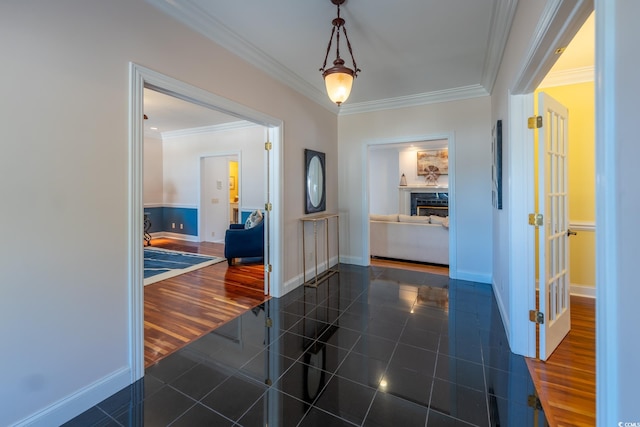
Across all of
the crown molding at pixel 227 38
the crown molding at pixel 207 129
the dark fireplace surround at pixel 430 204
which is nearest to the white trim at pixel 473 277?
the crown molding at pixel 227 38

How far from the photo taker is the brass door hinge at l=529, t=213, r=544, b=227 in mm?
2035

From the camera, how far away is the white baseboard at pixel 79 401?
4.78 feet

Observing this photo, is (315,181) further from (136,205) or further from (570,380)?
(570,380)

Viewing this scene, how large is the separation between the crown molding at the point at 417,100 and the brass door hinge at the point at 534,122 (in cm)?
208

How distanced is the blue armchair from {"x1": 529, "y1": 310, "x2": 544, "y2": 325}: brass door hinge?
152 inches

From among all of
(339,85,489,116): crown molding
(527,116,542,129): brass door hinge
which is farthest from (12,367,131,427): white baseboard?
(339,85,489,116): crown molding

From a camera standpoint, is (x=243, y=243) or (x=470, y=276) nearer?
(x=470, y=276)

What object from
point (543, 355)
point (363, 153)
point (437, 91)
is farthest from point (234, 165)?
point (543, 355)

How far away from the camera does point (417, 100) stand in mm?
4184

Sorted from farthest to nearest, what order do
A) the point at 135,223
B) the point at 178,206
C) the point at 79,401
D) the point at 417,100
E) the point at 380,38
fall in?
1. the point at 178,206
2. the point at 417,100
3. the point at 380,38
4. the point at 135,223
5. the point at 79,401

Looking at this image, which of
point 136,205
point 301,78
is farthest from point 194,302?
point 301,78

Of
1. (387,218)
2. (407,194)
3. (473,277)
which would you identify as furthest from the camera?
(407,194)

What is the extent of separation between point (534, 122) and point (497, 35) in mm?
1070

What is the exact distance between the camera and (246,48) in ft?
8.97
